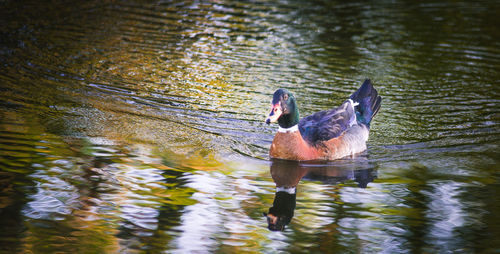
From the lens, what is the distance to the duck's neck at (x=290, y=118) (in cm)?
884

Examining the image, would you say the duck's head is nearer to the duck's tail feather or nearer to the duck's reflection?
the duck's reflection

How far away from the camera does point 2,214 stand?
6.95 m

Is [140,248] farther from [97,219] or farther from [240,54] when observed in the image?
[240,54]

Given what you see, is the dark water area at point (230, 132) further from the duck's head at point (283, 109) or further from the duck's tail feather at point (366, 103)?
the duck's head at point (283, 109)

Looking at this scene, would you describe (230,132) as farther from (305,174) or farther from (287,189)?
(287,189)

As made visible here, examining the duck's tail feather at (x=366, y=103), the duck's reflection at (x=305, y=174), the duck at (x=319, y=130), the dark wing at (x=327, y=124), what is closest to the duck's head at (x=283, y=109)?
the duck at (x=319, y=130)

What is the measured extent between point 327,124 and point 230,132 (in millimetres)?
1516

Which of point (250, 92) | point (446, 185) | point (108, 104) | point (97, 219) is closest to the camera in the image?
point (97, 219)

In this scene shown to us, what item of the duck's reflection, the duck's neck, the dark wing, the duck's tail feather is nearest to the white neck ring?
the duck's reflection

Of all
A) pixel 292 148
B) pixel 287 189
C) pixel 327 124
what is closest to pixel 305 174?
pixel 292 148

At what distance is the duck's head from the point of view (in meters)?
8.62

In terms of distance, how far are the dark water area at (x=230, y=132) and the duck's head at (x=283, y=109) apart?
579 mm

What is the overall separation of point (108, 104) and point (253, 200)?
4250 millimetres

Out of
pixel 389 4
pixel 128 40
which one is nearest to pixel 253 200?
pixel 128 40
